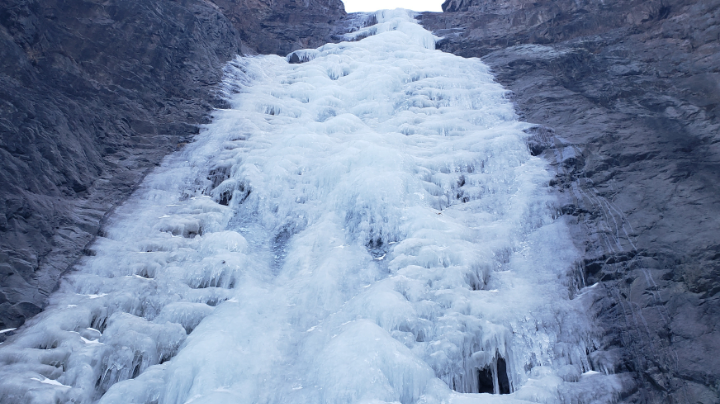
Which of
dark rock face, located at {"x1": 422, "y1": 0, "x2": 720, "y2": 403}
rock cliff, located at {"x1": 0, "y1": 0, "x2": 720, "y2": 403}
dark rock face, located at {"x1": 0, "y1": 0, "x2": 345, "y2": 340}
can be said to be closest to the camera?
dark rock face, located at {"x1": 422, "y1": 0, "x2": 720, "y2": 403}

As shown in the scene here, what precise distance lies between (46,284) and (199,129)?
5142mm

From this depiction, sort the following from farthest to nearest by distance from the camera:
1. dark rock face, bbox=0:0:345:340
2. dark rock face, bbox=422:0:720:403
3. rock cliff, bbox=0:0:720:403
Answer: dark rock face, bbox=0:0:345:340 < rock cliff, bbox=0:0:720:403 < dark rock face, bbox=422:0:720:403

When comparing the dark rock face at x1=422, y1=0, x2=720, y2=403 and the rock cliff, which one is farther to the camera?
the rock cliff

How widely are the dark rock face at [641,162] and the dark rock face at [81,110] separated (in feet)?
22.6

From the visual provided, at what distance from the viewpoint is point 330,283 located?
623cm

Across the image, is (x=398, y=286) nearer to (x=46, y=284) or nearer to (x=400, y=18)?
(x=46, y=284)

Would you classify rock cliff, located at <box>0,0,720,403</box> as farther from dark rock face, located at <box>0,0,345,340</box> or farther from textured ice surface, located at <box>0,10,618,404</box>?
textured ice surface, located at <box>0,10,618,404</box>

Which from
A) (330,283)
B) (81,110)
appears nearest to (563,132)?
(330,283)

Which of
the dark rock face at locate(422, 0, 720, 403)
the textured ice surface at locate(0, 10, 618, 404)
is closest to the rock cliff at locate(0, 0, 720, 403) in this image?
the dark rock face at locate(422, 0, 720, 403)

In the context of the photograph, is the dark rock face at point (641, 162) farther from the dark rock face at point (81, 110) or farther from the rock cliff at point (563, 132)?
the dark rock face at point (81, 110)

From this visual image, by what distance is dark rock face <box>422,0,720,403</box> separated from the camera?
4715 millimetres

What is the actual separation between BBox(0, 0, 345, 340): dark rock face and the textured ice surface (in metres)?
0.46

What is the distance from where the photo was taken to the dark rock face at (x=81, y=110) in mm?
6109

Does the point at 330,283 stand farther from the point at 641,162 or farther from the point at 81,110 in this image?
the point at 81,110
